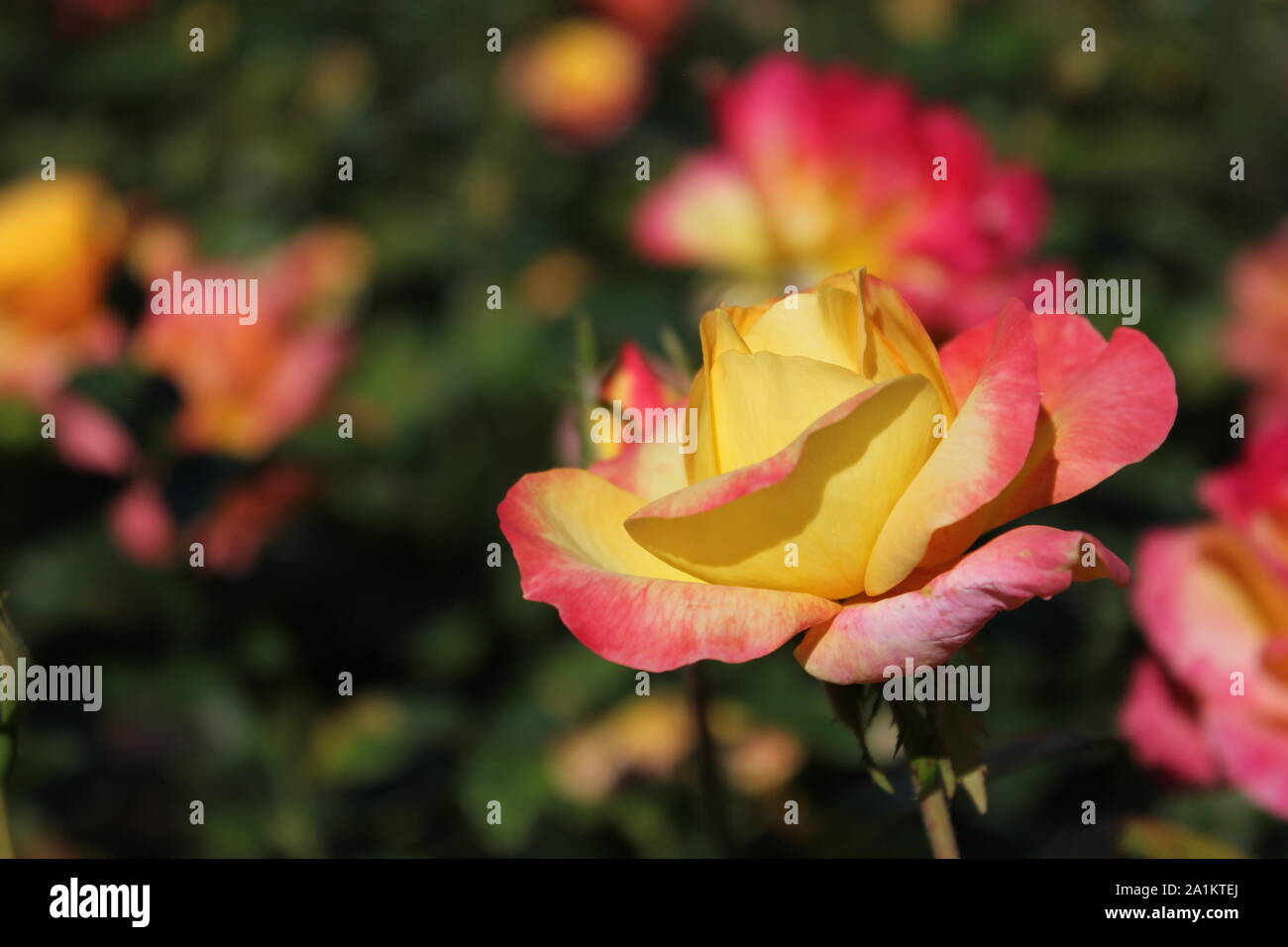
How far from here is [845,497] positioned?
47 cm

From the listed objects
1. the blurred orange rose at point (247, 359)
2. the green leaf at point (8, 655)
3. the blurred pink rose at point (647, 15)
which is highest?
the blurred pink rose at point (647, 15)

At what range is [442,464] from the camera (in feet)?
5.10

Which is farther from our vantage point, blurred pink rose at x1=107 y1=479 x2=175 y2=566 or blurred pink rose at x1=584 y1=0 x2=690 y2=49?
blurred pink rose at x1=584 y1=0 x2=690 y2=49

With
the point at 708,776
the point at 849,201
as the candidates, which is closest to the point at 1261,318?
the point at 849,201

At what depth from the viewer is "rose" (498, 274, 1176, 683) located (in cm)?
44

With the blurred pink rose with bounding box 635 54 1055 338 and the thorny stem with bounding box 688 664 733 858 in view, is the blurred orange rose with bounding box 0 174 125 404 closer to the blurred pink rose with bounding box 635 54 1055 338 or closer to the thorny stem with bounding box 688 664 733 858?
the blurred pink rose with bounding box 635 54 1055 338

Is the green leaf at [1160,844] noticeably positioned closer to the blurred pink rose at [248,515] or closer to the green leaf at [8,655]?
the green leaf at [8,655]

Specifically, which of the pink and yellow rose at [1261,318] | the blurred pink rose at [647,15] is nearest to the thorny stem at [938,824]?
the pink and yellow rose at [1261,318]

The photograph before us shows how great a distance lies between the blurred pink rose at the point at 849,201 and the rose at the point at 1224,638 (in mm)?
219

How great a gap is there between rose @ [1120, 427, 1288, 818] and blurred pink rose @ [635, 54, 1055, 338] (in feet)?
0.72

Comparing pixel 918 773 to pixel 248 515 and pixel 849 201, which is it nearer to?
pixel 849 201

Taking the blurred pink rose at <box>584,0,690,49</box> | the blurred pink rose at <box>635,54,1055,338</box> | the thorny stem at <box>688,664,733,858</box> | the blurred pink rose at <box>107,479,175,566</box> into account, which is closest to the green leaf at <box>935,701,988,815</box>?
the thorny stem at <box>688,664,733,858</box>

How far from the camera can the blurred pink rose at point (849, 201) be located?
967mm

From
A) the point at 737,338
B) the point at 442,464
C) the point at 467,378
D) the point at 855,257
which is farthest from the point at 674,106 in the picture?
the point at 737,338
